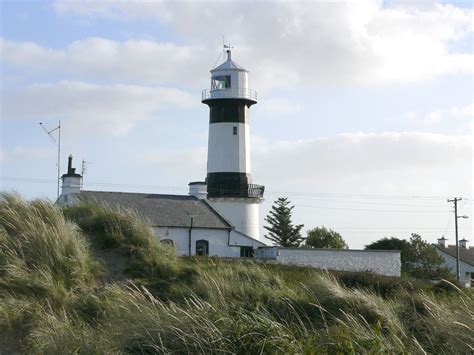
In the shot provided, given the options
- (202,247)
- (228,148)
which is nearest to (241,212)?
(228,148)

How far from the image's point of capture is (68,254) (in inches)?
557

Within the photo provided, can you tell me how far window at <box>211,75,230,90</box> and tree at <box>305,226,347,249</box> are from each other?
16.2 m

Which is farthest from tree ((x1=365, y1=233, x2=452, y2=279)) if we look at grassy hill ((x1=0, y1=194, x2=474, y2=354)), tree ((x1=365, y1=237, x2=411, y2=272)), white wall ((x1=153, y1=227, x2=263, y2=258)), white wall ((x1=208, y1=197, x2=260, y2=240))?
grassy hill ((x1=0, y1=194, x2=474, y2=354))

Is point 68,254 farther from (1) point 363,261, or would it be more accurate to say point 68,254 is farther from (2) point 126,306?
(1) point 363,261

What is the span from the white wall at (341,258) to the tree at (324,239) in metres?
19.3

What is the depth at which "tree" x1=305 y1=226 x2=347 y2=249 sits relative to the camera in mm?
58094

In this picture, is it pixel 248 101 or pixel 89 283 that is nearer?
pixel 89 283

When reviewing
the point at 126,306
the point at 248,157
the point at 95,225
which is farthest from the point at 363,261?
the point at 126,306

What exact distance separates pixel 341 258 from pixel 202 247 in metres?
7.40

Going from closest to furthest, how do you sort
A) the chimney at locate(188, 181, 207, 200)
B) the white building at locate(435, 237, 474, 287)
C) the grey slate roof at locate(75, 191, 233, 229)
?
the grey slate roof at locate(75, 191, 233, 229)
the chimney at locate(188, 181, 207, 200)
the white building at locate(435, 237, 474, 287)

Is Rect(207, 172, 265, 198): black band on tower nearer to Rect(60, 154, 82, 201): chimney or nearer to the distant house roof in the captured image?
Rect(60, 154, 82, 201): chimney

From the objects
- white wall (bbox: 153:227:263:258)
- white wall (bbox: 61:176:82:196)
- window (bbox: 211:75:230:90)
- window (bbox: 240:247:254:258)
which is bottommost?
window (bbox: 240:247:254:258)

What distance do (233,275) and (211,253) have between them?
25.5 m

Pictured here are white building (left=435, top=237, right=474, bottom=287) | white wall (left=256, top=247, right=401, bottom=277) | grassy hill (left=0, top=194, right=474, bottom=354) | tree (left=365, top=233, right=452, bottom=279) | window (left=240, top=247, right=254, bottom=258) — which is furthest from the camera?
white building (left=435, top=237, right=474, bottom=287)
